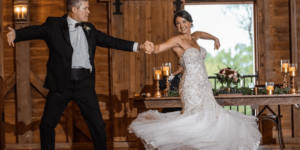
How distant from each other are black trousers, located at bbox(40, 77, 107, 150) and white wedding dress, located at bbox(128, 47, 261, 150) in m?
0.43

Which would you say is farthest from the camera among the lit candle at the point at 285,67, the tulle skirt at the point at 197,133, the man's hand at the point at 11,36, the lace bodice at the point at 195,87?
the lit candle at the point at 285,67

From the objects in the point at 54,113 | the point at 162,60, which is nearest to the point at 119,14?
the point at 162,60

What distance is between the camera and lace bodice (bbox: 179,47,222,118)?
4066 mm

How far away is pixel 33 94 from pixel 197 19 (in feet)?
27.0

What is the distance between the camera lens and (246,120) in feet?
14.3

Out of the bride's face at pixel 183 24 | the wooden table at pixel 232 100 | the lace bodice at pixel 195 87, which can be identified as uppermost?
the bride's face at pixel 183 24

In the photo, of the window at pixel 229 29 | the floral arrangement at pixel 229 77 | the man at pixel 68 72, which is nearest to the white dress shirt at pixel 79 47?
the man at pixel 68 72

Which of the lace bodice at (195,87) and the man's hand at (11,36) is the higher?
the man's hand at (11,36)

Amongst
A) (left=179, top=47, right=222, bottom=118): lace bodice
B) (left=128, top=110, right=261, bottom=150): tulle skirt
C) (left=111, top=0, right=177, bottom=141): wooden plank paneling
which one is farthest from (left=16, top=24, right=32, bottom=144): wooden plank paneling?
(left=179, top=47, right=222, bottom=118): lace bodice

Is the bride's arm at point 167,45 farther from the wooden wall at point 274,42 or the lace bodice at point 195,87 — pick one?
the wooden wall at point 274,42

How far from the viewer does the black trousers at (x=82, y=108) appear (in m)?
3.85

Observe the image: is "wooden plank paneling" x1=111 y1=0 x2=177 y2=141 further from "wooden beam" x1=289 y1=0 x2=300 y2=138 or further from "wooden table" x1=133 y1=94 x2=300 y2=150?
"wooden beam" x1=289 y1=0 x2=300 y2=138

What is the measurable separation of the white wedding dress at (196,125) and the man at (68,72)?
541 millimetres

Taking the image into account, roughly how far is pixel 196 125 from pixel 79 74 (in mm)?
1253
